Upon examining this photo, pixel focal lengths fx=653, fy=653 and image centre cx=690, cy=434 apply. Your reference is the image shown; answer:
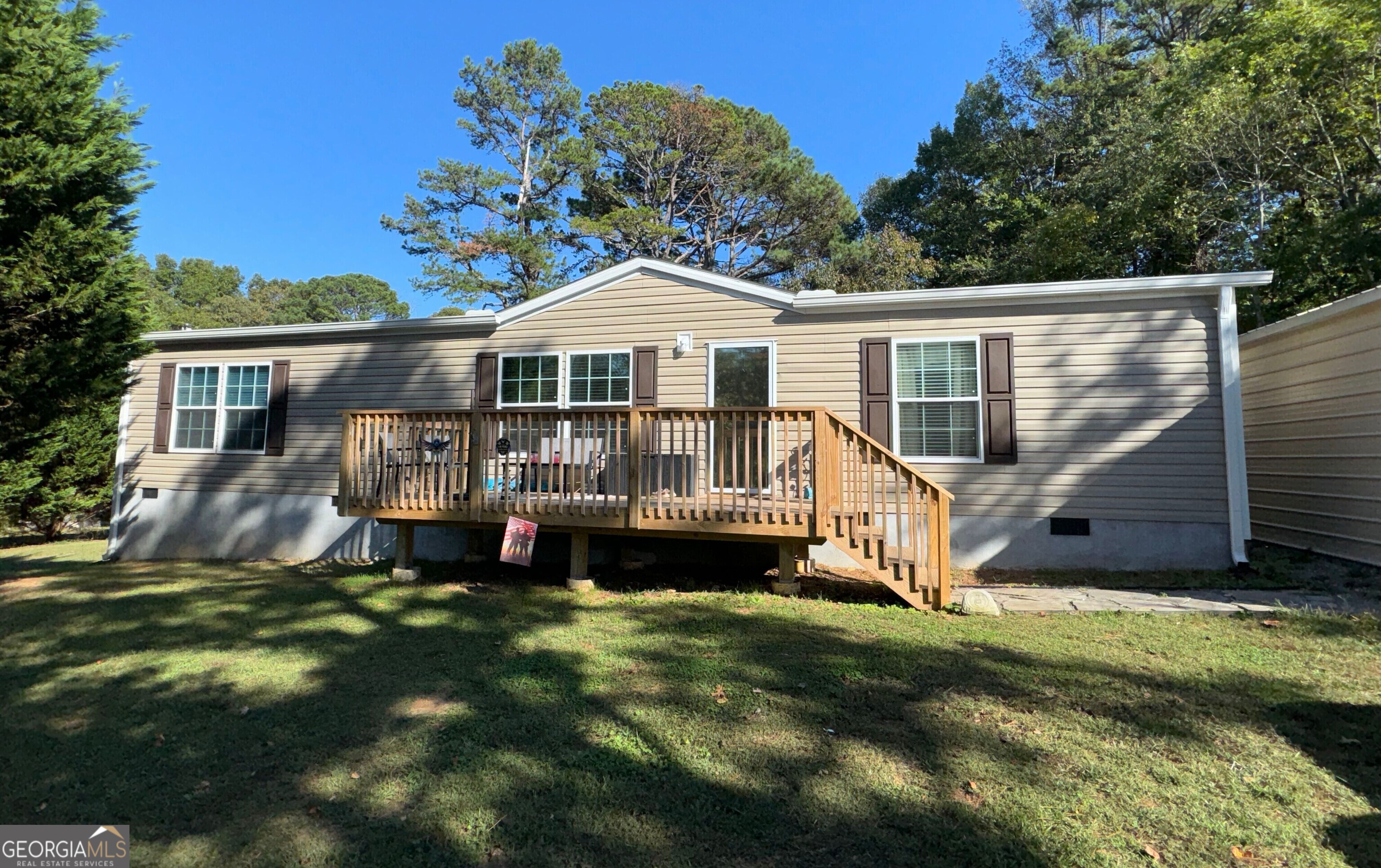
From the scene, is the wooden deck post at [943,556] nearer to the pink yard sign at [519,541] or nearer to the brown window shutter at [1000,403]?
the brown window shutter at [1000,403]

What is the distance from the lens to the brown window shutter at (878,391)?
7.09 metres

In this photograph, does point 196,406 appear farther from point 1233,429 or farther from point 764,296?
point 1233,429

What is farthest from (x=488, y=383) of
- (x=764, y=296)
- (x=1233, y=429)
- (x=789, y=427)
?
(x=1233, y=429)

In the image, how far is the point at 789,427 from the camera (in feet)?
21.0

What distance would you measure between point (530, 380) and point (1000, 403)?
550 centimetres

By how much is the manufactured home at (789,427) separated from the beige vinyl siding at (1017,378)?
0.02m

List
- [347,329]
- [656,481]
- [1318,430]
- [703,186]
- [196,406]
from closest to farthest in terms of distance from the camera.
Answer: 1. [656,481]
2. [1318,430]
3. [347,329]
4. [196,406]
5. [703,186]

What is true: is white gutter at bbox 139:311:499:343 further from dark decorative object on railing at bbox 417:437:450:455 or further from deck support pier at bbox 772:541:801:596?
deck support pier at bbox 772:541:801:596

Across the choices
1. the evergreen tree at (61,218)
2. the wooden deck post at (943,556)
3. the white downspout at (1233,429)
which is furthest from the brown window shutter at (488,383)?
the white downspout at (1233,429)

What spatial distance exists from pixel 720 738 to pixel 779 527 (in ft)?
8.20

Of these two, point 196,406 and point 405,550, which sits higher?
point 196,406

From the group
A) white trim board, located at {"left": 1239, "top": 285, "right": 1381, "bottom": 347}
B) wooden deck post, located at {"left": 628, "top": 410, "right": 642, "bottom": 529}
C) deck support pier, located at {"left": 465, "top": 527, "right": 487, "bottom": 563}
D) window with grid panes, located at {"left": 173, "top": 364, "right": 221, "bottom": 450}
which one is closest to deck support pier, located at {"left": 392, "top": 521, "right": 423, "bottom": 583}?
deck support pier, located at {"left": 465, "top": 527, "right": 487, "bottom": 563}

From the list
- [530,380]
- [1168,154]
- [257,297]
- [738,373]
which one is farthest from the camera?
[257,297]

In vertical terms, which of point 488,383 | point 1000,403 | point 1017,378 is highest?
point 488,383
